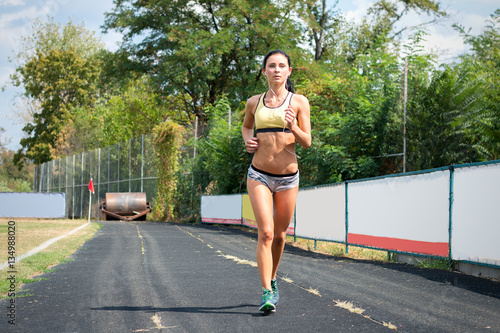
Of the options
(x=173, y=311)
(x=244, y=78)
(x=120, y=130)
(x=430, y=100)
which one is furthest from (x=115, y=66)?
(x=173, y=311)

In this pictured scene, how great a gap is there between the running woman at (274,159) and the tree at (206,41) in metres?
27.5

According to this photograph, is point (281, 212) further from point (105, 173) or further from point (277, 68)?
point (105, 173)

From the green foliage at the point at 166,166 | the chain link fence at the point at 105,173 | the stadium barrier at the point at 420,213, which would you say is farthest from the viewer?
the chain link fence at the point at 105,173

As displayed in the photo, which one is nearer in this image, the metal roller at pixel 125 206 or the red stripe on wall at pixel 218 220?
the red stripe on wall at pixel 218 220

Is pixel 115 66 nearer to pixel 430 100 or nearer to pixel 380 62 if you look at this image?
pixel 380 62

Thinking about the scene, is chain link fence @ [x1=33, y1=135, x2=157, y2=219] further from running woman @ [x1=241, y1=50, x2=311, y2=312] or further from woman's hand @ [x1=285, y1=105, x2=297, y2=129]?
woman's hand @ [x1=285, y1=105, x2=297, y2=129]

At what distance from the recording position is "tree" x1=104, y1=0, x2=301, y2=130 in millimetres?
32875

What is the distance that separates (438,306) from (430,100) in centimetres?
882

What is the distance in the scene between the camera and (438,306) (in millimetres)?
5426

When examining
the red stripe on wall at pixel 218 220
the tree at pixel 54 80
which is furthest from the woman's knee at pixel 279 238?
the tree at pixel 54 80

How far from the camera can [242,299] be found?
574 centimetres

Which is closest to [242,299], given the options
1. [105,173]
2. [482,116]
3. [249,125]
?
[249,125]

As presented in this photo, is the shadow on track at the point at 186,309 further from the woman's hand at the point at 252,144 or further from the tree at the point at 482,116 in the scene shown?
the tree at the point at 482,116

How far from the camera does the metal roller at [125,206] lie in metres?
32.5
